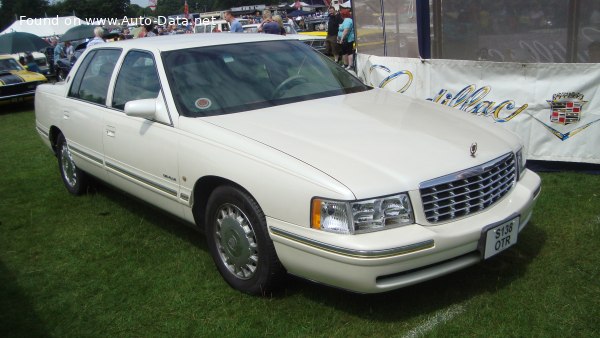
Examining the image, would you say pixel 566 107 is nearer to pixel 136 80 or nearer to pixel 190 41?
pixel 190 41

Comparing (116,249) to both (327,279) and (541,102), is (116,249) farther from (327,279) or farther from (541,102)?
(541,102)

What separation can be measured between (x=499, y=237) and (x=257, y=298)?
4.93 ft

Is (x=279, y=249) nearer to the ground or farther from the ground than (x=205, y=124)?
nearer to the ground

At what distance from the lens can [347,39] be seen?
1423 cm

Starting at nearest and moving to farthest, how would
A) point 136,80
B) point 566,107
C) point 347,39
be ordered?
point 136,80
point 566,107
point 347,39

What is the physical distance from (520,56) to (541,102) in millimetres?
1893

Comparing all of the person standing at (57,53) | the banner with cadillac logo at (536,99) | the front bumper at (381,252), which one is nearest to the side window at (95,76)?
the front bumper at (381,252)

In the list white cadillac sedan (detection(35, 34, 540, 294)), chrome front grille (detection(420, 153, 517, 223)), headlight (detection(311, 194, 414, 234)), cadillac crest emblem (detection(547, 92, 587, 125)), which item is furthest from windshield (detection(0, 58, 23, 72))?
chrome front grille (detection(420, 153, 517, 223))

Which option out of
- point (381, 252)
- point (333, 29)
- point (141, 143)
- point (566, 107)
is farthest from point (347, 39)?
point (381, 252)

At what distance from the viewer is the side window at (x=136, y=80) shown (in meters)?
4.22

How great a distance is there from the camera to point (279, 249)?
3113 millimetres

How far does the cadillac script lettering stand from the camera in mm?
5789

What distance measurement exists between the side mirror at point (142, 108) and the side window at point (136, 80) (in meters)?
0.22

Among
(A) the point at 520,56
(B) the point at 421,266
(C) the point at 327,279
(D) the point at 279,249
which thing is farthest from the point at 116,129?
(A) the point at 520,56
